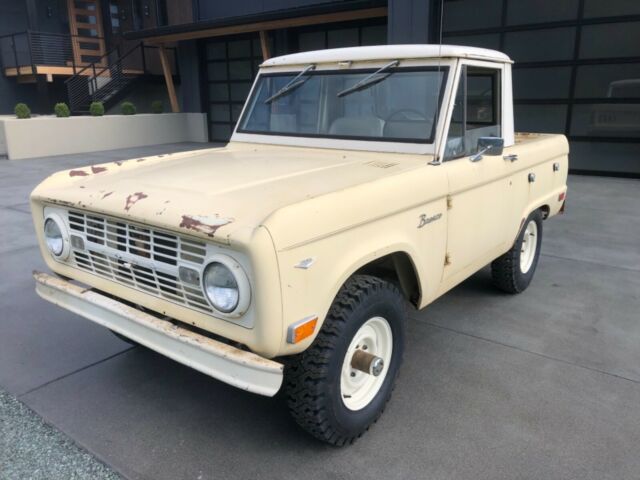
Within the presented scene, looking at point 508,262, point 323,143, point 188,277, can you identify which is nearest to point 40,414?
point 188,277

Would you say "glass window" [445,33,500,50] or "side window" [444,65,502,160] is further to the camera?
"glass window" [445,33,500,50]

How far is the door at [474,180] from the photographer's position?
10.5 feet

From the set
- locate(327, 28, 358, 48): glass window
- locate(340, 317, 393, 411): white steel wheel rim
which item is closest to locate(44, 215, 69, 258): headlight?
locate(340, 317, 393, 411): white steel wheel rim

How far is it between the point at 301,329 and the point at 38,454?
151 centimetres

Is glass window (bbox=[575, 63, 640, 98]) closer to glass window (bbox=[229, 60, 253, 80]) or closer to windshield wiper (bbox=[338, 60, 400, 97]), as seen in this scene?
windshield wiper (bbox=[338, 60, 400, 97])

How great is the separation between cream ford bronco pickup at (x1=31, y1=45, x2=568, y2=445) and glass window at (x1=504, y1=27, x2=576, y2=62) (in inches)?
282

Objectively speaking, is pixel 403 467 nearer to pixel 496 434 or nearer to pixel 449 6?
pixel 496 434

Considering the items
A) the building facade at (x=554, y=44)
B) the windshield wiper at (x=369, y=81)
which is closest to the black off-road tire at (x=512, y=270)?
the windshield wiper at (x=369, y=81)

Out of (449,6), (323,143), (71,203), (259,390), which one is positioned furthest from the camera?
(449,6)

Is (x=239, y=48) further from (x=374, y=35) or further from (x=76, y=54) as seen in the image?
(x=76, y=54)

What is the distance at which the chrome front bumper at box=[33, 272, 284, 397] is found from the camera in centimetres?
212

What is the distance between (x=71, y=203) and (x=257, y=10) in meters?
13.7

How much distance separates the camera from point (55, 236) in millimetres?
2920

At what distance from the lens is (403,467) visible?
8.21 feet
